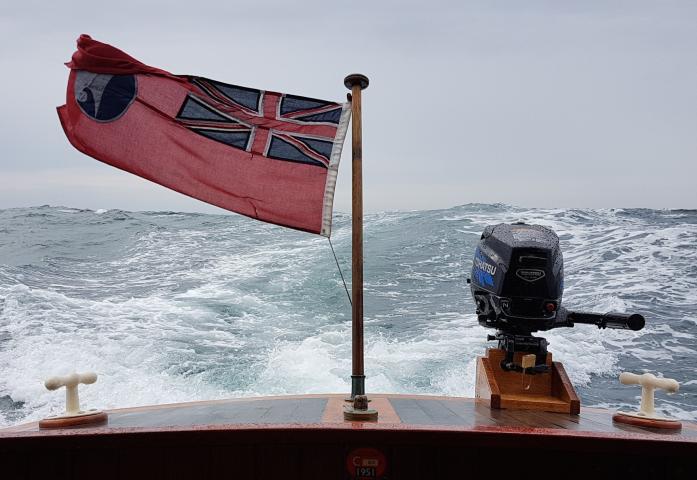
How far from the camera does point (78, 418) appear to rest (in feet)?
7.18

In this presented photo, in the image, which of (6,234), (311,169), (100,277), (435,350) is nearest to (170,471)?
(311,169)

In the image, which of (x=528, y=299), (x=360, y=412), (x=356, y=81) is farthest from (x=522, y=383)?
(x=356, y=81)

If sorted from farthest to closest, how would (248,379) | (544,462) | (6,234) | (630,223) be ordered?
(6,234) < (630,223) < (248,379) < (544,462)

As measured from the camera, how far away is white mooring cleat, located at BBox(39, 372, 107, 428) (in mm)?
2125

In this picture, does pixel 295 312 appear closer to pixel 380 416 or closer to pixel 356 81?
pixel 380 416

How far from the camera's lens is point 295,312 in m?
8.20

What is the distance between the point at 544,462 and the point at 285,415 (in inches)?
42.3

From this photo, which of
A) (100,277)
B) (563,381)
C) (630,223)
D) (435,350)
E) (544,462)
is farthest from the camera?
(630,223)

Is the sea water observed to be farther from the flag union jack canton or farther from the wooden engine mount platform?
the flag union jack canton

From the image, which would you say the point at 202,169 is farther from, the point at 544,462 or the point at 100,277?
the point at 100,277

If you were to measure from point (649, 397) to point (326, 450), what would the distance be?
4.69 ft

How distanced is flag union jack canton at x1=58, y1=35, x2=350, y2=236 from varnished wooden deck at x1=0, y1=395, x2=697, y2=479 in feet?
3.14

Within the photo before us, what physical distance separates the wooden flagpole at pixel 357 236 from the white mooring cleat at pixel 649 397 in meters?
1.06

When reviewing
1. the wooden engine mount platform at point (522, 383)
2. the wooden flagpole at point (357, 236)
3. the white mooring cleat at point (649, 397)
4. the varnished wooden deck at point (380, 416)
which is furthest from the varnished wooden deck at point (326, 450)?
the wooden engine mount platform at point (522, 383)
